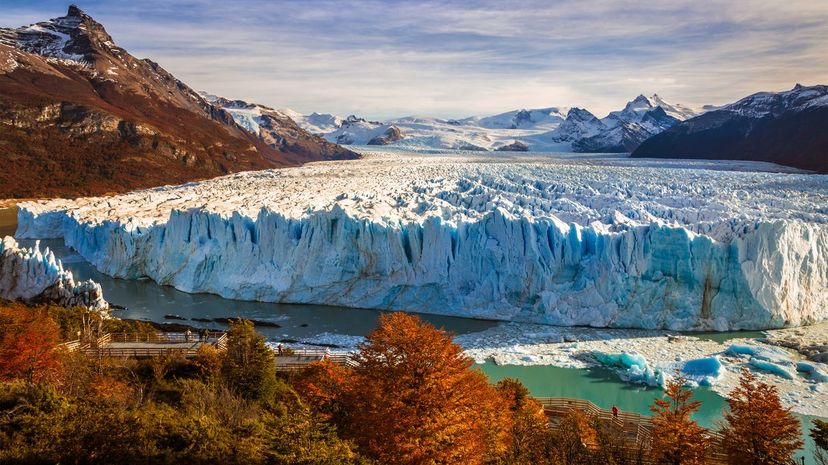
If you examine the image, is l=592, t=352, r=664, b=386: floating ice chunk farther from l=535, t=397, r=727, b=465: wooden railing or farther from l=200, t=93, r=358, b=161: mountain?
l=200, t=93, r=358, b=161: mountain

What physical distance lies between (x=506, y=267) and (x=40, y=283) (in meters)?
14.0

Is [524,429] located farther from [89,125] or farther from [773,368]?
[89,125]

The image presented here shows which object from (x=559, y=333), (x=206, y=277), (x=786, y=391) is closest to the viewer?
(x=786, y=391)

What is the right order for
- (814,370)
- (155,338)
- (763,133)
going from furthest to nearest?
(763,133)
(155,338)
(814,370)

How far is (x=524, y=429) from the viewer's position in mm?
9523

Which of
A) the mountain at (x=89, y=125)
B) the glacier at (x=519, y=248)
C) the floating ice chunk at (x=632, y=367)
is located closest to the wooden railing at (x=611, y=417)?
the floating ice chunk at (x=632, y=367)

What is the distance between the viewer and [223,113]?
86312 mm

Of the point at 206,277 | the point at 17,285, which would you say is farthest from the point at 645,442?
the point at 17,285

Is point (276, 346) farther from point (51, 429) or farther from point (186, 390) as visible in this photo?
point (51, 429)

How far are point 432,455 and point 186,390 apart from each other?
16.5 ft

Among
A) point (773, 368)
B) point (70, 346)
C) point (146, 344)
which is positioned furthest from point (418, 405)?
point (773, 368)

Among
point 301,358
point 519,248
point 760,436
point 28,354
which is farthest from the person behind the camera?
point 519,248

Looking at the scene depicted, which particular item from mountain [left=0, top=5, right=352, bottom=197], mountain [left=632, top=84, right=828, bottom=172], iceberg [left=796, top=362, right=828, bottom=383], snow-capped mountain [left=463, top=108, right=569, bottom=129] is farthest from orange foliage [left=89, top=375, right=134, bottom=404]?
snow-capped mountain [left=463, top=108, right=569, bottom=129]

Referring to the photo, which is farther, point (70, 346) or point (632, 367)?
point (632, 367)
